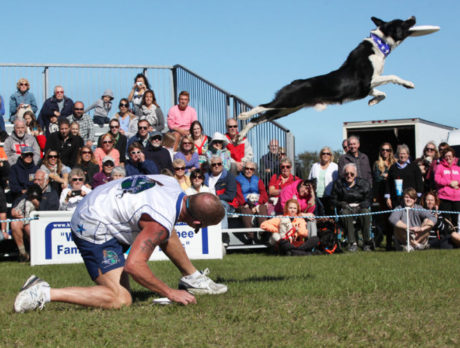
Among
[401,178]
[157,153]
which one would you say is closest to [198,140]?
[157,153]

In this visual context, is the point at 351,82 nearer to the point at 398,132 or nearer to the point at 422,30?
the point at 422,30

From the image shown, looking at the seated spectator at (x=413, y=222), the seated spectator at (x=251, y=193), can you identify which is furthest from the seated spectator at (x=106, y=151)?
the seated spectator at (x=413, y=222)

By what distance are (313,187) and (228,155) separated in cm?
179

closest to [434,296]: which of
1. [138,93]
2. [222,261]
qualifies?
[222,261]

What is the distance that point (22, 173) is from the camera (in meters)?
11.2

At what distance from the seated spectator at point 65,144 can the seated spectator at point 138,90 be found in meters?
2.55

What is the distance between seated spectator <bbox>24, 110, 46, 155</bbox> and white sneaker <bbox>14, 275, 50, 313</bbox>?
7938 millimetres

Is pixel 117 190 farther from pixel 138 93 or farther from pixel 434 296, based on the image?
pixel 138 93

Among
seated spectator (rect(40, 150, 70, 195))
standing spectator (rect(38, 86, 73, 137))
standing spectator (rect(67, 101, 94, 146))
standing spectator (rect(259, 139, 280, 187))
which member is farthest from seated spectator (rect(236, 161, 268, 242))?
standing spectator (rect(38, 86, 73, 137))

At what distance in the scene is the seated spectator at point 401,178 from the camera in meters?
11.7

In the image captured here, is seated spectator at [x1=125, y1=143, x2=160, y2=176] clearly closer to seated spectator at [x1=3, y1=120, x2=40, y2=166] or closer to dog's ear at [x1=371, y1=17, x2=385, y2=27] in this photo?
seated spectator at [x1=3, y1=120, x2=40, y2=166]

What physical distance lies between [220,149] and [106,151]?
215cm

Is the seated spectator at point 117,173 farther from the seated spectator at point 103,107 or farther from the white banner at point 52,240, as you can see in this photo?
the seated spectator at point 103,107

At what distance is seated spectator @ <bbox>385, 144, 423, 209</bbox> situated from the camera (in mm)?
11688
